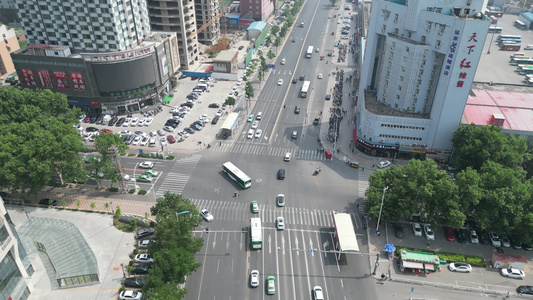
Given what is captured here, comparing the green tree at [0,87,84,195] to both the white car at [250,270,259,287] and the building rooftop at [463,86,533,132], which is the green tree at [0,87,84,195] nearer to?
the white car at [250,270,259,287]

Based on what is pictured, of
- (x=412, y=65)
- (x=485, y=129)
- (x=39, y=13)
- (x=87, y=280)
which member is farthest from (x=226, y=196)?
(x=39, y=13)

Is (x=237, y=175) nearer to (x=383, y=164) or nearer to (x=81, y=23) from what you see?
(x=383, y=164)

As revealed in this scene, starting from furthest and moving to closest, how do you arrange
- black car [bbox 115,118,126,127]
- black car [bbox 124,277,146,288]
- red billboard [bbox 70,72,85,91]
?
black car [bbox 115,118,126,127] < red billboard [bbox 70,72,85,91] < black car [bbox 124,277,146,288]

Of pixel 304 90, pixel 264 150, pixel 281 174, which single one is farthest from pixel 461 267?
pixel 304 90

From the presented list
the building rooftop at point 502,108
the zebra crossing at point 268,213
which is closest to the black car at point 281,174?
the zebra crossing at point 268,213

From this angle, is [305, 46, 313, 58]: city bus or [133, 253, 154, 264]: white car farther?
[305, 46, 313, 58]: city bus

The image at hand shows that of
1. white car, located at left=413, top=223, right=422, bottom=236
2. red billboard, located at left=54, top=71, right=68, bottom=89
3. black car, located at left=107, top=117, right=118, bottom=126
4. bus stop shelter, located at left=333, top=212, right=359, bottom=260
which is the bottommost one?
white car, located at left=413, top=223, right=422, bottom=236

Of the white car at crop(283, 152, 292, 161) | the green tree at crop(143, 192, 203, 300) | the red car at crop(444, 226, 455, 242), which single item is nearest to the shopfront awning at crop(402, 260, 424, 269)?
the red car at crop(444, 226, 455, 242)

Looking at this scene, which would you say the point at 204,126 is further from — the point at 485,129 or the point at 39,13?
the point at 485,129
